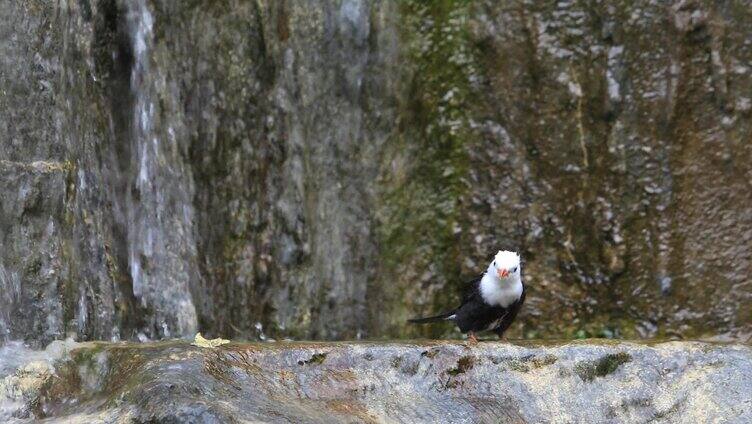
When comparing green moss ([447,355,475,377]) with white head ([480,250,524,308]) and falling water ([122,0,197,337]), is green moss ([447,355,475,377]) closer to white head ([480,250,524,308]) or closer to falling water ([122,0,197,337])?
white head ([480,250,524,308])

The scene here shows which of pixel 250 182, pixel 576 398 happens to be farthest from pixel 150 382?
pixel 250 182

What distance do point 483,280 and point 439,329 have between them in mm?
1665

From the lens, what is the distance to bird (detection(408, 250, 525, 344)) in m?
6.07

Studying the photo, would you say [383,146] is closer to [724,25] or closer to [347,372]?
[724,25]

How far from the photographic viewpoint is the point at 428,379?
429 cm

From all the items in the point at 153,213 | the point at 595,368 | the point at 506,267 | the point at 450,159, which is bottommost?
the point at 595,368

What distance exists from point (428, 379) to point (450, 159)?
3702mm

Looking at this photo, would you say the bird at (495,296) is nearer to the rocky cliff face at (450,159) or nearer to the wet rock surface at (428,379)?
the rocky cliff face at (450,159)

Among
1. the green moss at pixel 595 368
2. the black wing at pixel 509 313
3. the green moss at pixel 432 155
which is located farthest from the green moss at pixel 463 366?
the green moss at pixel 432 155

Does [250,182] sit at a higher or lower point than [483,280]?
higher

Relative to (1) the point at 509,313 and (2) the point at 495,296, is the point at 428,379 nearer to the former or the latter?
(2) the point at 495,296

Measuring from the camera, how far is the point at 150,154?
6945mm

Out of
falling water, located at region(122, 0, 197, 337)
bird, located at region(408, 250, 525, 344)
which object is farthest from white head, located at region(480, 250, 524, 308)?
falling water, located at region(122, 0, 197, 337)

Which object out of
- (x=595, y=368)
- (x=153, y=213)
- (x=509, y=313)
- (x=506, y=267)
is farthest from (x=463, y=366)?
(x=153, y=213)
